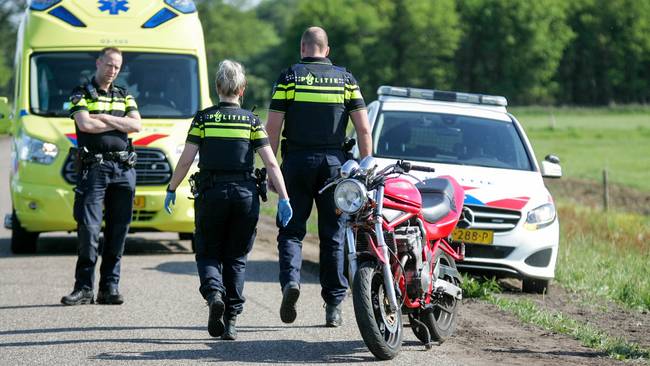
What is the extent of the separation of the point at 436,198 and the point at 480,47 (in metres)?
131

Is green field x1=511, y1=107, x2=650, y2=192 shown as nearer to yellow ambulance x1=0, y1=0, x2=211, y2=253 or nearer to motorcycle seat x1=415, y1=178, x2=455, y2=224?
yellow ambulance x1=0, y1=0, x2=211, y2=253

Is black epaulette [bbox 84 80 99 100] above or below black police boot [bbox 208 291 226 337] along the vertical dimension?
above

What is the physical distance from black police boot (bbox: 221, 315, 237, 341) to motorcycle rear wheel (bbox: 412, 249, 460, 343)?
1.19 metres

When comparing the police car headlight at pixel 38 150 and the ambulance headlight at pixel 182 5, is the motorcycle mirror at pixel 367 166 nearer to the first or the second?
the police car headlight at pixel 38 150

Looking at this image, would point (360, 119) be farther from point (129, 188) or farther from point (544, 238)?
point (544, 238)

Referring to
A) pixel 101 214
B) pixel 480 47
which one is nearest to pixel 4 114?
pixel 101 214

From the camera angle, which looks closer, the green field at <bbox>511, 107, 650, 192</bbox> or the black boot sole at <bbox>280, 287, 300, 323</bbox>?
the black boot sole at <bbox>280, 287, 300, 323</bbox>

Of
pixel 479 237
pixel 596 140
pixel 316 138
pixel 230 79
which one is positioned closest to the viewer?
pixel 230 79

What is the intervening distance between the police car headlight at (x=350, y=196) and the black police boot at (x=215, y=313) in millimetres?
1043

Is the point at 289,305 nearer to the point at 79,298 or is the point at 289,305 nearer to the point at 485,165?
the point at 79,298

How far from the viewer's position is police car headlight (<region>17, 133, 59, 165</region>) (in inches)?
498

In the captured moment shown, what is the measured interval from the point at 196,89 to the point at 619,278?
16.4 feet

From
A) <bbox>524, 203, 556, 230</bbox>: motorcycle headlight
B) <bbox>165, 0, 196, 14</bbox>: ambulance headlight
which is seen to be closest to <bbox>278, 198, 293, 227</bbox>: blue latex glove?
<bbox>524, 203, 556, 230</bbox>: motorcycle headlight

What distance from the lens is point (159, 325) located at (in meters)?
8.74
